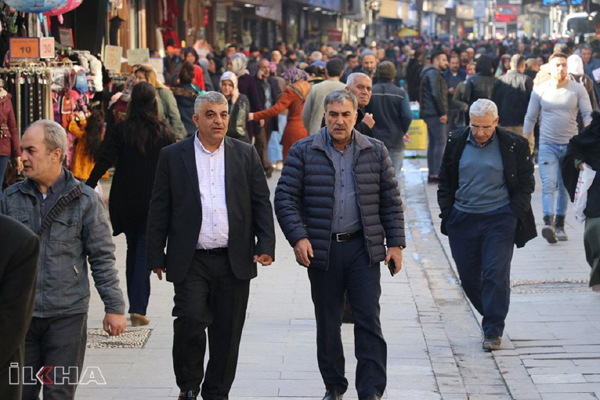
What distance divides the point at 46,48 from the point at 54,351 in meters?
6.91

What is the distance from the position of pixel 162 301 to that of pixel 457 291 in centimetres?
248

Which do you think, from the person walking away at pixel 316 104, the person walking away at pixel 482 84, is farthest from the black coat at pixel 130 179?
the person walking away at pixel 482 84

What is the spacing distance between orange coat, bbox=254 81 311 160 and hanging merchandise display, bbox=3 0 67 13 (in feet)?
8.59

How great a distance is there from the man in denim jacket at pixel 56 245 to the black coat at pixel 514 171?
321 cm

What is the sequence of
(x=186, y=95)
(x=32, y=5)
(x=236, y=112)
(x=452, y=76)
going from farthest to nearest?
(x=452, y=76) → (x=186, y=95) → (x=236, y=112) → (x=32, y=5)

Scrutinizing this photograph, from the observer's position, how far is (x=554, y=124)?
11.2m

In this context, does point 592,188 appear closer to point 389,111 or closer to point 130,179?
point 389,111

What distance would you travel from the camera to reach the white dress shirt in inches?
232

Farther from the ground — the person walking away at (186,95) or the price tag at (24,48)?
the price tag at (24,48)

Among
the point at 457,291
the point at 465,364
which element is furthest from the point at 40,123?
the point at 457,291

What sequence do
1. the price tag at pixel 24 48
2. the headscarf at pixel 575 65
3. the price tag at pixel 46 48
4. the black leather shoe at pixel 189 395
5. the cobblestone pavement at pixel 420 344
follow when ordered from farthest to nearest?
the headscarf at pixel 575 65
the price tag at pixel 46 48
the price tag at pixel 24 48
the cobblestone pavement at pixel 420 344
the black leather shoe at pixel 189 395

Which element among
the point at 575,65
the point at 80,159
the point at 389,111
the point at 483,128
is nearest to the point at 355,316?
the point at 483,128

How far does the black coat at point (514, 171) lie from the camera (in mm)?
7422

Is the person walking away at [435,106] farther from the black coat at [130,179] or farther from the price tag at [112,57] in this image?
the black coat at [130,179]
